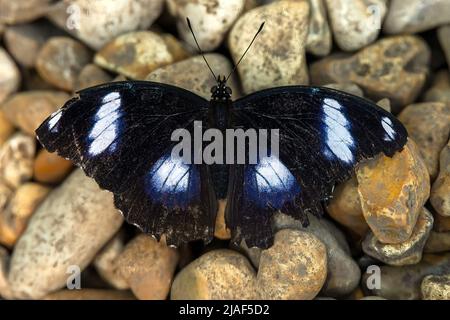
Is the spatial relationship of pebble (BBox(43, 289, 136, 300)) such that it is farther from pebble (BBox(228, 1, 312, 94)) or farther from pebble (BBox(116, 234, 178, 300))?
pebble (BBox(228, 1, 312, 94))

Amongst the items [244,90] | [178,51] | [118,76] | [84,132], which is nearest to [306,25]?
[244,90]

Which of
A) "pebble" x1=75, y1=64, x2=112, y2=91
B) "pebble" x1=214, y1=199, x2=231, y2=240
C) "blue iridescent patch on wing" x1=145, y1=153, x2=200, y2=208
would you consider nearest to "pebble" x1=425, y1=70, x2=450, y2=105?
"pebble" x1=214, y1=199, x2=231, y2=240

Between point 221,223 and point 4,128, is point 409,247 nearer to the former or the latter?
point 221,223

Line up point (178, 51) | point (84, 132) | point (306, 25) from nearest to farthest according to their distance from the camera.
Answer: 1. point (84, 132)
2. point (306, 25)
3. point (178, 51)

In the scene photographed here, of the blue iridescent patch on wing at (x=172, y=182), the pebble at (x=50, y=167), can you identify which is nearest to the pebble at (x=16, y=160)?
the pebble at (x=50, y=167)

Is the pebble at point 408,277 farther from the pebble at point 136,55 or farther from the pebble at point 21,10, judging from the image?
the pebble at point 21,10

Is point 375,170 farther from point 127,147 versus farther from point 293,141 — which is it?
point 127,147
